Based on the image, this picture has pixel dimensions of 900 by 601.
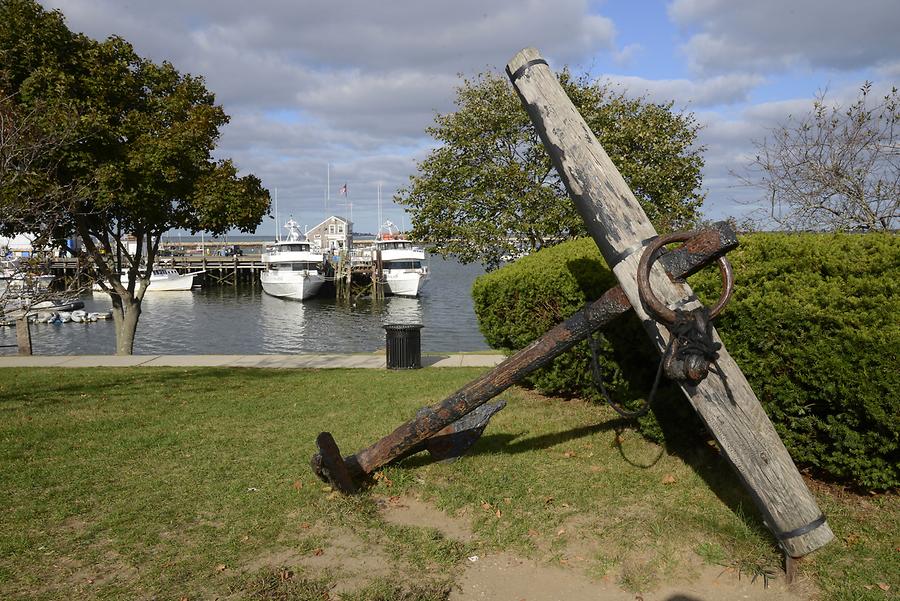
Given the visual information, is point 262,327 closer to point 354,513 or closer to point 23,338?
point 23,338

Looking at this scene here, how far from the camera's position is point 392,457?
5141 mm

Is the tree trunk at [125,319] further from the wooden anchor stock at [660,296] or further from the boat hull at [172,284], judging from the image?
the boat hull at [172,284]

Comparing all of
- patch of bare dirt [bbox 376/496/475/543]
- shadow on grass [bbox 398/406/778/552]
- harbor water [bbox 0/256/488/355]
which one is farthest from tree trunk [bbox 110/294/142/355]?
patch of bare dirt [bbox 376/496/475/543]

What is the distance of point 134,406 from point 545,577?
727 centimetres

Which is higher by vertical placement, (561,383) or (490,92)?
(490,92)

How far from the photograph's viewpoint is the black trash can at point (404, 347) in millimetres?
12891

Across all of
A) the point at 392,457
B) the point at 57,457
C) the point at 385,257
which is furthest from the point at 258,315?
the point at 392,457

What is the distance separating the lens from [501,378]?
459 cm

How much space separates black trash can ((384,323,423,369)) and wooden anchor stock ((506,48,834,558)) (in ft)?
28.8

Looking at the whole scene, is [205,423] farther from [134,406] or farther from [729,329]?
[729,329]

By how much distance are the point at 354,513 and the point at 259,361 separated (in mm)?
9985

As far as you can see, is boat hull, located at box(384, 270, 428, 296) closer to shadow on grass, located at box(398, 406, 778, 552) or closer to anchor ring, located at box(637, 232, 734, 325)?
shadow on grass, located at box(398, 406, 778, 552)

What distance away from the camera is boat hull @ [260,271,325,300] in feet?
164

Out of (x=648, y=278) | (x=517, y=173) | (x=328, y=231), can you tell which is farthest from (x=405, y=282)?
(x=328, y=231)
